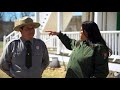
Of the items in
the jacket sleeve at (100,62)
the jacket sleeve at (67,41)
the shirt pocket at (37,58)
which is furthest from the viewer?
the jacket sleeve at (67,41)

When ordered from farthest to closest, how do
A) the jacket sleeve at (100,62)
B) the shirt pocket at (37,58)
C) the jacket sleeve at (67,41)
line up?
the jacket sleeve at (67,41) < the shirt pocket at (37,58) < the jacket sleeve at (100,62)

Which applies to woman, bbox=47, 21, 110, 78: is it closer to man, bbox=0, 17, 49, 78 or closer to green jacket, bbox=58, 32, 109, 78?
green jacket, bbox=58, 32, 109, 78

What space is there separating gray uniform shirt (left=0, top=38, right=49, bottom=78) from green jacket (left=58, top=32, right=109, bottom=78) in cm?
28

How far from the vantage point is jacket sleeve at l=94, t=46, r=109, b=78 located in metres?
2.15

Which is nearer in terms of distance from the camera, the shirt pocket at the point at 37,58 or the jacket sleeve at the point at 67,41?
the shirt pocket at the point at 37,58

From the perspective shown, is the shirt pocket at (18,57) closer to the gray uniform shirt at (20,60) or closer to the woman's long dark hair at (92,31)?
the gray uniform shirt at (20,60)

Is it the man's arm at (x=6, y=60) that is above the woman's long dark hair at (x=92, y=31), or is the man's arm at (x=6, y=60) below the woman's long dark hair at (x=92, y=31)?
below

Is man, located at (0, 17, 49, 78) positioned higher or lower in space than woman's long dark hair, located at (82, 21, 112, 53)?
lower

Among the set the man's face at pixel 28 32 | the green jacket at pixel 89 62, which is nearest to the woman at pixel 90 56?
the green jacket at pixel 89 62

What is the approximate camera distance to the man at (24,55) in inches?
87.7

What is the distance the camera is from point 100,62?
2164mm

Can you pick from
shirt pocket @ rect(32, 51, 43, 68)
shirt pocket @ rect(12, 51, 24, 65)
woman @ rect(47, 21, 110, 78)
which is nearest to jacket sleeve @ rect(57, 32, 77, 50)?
woman @ rect(47, 21, 110, 78)
